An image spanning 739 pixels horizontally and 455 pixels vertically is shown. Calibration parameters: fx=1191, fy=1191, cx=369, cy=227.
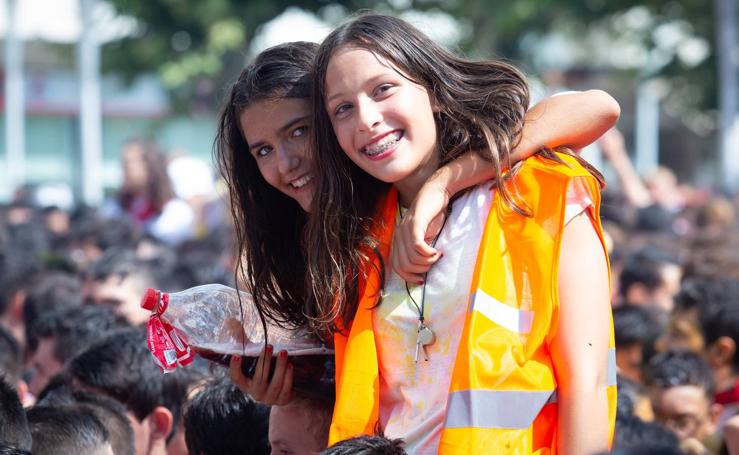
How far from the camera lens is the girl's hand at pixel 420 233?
2448 millimetres

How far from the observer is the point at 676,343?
17.6 ft

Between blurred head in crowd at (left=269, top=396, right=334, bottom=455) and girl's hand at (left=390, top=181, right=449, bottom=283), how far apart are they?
1.83ft

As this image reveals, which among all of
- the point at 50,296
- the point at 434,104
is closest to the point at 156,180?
the point at 50,296

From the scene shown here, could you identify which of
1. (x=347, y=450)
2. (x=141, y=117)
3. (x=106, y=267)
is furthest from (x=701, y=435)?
(x=141, y=117)

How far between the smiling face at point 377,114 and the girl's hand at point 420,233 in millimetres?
78

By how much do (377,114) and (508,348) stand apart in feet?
1.83

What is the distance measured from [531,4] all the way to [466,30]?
1468 millimetres

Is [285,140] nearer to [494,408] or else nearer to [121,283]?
[494,408]

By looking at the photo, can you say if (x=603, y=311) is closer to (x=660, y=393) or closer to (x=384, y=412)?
(x=384, y=412)

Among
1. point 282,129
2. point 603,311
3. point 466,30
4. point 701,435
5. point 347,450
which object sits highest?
point 466,30

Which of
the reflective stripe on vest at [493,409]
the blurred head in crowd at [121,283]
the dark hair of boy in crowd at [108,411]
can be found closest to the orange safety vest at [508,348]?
the reflective stripe on vest at [493,409]

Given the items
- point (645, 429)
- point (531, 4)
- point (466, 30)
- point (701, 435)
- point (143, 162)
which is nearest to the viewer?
point (645, 429)

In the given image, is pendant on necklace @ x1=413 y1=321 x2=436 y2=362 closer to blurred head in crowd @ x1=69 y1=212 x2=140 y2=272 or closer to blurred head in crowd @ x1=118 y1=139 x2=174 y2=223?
blurred head in crowd @ x1=69 y1=212 x2=140 y2=272

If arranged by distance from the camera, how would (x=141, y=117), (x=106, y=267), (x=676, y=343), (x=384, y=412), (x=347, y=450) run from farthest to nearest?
1. (x=141, y=117)
2. (x=106, y=267)
3. (x=676, y=343)
4. (x=384, y=412)
5. (x=347, y=450)
